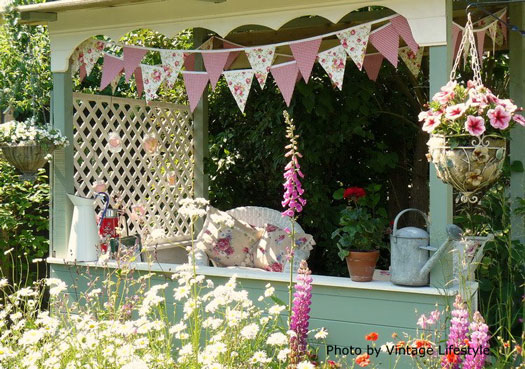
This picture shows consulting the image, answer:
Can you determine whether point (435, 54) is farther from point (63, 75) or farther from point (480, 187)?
point (63, 75)

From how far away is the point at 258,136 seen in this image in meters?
5.71

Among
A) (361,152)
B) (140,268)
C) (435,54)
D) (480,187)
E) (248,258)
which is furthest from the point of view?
(361,152)

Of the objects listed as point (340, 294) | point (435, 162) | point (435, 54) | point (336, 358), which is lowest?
point (336, 358)

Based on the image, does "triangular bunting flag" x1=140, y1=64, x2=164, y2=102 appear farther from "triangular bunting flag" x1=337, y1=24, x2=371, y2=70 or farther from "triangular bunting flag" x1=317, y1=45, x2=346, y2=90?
"triangular bunting flag" x1=337, y1=24, x2=371, y2=70

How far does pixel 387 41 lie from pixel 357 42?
173 millimetres

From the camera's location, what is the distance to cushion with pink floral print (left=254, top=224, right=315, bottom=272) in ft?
15.3

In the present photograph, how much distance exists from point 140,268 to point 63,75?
1325mm

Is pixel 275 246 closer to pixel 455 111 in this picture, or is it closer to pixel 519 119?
pixel 455 111

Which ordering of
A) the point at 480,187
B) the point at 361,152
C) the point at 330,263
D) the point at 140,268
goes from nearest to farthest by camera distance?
the point at 480,187, the point at 140,268, the point at 330,263, the point at 361,152

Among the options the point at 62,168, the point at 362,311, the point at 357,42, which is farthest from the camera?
the point at 62,168

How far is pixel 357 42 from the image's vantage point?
12.6 feet

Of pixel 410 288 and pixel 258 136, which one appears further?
pixel 258 136

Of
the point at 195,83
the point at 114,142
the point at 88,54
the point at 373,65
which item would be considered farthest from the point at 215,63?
the point at 373,65

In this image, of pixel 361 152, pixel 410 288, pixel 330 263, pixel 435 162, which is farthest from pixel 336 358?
pixel 361 152
